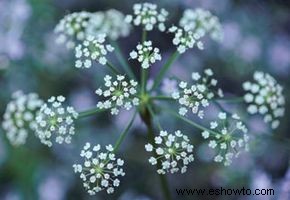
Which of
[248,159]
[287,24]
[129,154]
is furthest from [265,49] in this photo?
[129,154]

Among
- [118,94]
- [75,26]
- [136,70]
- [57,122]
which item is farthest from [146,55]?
[136,70]

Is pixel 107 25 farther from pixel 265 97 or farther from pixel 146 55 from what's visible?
pixel 265 97

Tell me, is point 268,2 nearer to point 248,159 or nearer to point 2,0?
point 248,159

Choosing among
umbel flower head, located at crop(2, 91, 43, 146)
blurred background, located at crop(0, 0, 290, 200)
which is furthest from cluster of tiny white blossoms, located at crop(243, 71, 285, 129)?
umbel flower head, located at crop(2, 91, 43, 146)

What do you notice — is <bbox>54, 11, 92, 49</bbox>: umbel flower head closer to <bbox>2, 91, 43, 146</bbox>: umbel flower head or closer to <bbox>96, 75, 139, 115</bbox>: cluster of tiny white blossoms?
<bbox>2, 91, 43, 146</bbox>: umbel flower head

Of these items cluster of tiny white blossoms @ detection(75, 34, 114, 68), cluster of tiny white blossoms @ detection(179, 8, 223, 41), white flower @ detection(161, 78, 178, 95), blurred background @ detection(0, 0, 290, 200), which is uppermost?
cluster of tiny white blossoms @ detection(179, 8, 223, 41)

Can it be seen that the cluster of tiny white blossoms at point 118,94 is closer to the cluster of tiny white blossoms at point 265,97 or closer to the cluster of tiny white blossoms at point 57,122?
the cluster of tiny white blossoms at point 57,122

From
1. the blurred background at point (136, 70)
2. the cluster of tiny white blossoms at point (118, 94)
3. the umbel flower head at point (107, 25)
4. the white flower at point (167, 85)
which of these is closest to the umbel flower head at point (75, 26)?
the umbel flower head at point (107, 25)
